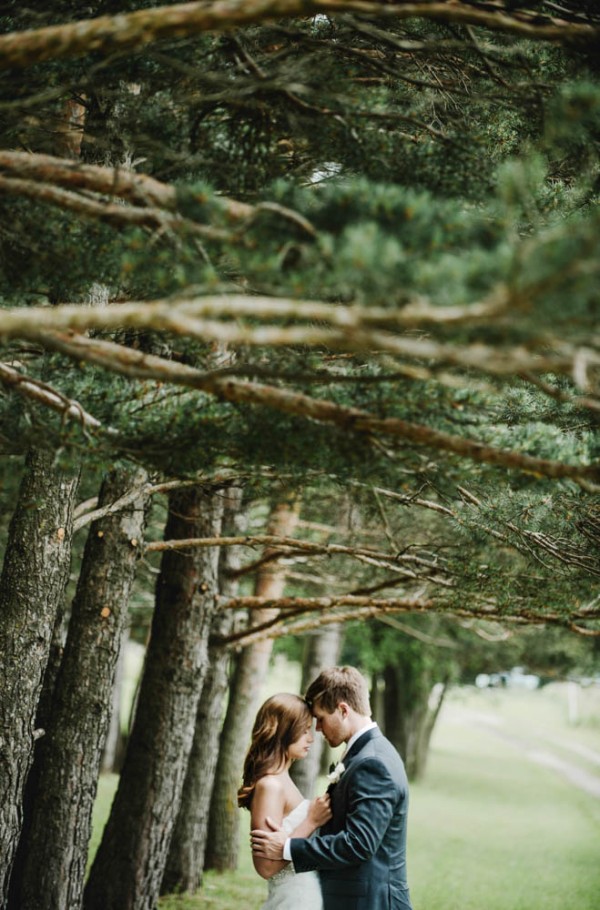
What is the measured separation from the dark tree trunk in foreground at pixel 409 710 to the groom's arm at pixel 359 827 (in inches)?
681

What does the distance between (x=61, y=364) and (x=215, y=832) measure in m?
7.70

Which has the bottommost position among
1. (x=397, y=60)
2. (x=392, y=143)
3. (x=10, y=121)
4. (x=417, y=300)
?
(x=417, y=300)

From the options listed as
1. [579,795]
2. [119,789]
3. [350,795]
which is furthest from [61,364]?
[579,795]

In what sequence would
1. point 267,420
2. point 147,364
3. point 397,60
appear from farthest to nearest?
point 397,60 < point 267,420 < point 147,364

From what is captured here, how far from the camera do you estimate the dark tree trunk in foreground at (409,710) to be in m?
21.7

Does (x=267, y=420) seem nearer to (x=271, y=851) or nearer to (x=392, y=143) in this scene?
(x=392, y=143)

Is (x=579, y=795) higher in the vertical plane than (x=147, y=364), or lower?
lower

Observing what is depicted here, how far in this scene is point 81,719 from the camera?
19.4ft

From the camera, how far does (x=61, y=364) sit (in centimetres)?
430

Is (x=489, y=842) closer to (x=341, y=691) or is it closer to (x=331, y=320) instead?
(x=341, y=691)

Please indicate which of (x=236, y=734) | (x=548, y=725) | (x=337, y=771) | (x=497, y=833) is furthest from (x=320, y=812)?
(x=548, y=725)

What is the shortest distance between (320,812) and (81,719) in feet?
7.47

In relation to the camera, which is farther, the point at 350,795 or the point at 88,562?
the point at 88,562

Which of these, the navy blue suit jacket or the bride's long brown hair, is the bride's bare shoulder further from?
the navy blue suit jacket
